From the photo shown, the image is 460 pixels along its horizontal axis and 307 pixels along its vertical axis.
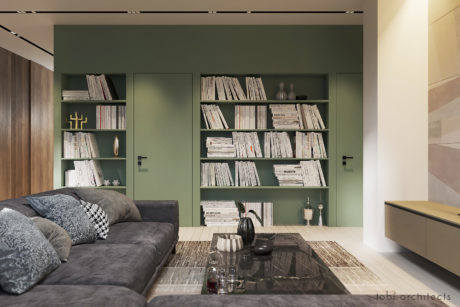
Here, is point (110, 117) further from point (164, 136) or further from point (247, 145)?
point (247, 145)

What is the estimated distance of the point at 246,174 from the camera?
5445 millimetres

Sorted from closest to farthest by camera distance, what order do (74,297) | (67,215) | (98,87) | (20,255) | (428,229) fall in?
1. (74,297)
2. (20,255)
3. (67,215)
4. (428,229)
5. (98,87)

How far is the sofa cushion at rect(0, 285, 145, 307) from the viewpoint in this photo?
1.61 m

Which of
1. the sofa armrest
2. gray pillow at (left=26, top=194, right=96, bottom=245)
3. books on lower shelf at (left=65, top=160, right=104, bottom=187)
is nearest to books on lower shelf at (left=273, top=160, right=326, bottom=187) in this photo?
the sofa armrest

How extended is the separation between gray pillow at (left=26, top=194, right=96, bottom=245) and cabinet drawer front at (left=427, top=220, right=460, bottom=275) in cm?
255

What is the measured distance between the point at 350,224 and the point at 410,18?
8.91ft

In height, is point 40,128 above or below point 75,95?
below

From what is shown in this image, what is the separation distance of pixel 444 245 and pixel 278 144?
2.74 meters

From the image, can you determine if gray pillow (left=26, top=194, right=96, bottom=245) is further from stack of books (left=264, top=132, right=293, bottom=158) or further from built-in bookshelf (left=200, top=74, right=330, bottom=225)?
stack of books (left=264, top=132, right=293, bottom=158)

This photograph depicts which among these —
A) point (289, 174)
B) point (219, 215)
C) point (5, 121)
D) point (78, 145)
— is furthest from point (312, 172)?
point (5, 121)

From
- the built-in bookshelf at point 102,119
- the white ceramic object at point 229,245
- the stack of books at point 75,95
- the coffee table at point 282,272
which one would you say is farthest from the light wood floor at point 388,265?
the stack of books at point 75,95

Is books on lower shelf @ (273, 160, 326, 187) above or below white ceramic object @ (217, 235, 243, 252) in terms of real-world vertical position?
above

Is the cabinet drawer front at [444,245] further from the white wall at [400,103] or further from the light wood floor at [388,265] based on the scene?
the white wall at [400,103]

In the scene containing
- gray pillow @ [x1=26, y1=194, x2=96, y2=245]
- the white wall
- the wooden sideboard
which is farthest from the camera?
the white wall
